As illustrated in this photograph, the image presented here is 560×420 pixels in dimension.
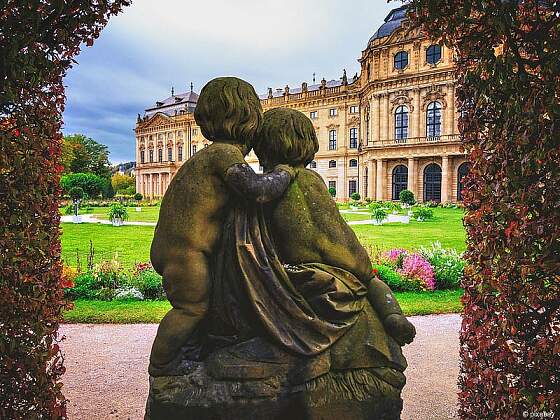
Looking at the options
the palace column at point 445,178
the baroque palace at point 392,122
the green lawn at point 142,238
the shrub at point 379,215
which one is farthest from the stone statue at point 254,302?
the palace column at point 445,178

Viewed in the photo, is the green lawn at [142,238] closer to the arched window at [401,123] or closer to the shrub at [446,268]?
the shrub at [446,268]

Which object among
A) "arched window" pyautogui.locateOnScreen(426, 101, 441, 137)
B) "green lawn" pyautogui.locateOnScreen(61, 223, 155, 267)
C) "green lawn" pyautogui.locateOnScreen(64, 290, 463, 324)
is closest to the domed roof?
"arched window" pyautogui.locateOnScreen(426, 101, 441, 137)

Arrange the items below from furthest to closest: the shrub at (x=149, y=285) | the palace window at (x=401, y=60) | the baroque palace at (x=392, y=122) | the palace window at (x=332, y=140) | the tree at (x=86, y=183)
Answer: the palace window at (x=332, y=140) < the palace window at (x=401, y=60) < the baroque palace at (x=392, y=122) < the tree at (x=86, y=183) < the shrub at (x=149, y=285)

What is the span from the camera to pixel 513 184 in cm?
274

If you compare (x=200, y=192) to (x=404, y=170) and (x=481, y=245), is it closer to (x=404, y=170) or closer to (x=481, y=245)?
(x=481, y=245)

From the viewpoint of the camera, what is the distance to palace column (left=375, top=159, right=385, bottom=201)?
44938mm

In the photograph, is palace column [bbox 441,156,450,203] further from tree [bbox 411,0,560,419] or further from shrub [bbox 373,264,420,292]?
tree [bbox 411,0,560,419]

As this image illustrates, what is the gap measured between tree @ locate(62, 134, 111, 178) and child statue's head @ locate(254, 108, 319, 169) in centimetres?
6500

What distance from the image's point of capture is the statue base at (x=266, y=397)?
212 cm

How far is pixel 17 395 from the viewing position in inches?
127

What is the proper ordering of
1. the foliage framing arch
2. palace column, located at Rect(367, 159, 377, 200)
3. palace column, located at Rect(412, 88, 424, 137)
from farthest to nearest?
palace column, located at Rect(367, 159, 377, 200)
palace column, located at Rect(412, 88, 424, 137)
the foliage framing arch

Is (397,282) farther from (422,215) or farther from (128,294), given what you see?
(422,215)

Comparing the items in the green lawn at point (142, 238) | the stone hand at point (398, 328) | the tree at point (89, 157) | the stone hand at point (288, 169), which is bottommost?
the green lawn at point (142, 238)

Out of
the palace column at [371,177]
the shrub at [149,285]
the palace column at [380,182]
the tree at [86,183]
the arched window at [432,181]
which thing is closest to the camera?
the shrub at [149,285]
